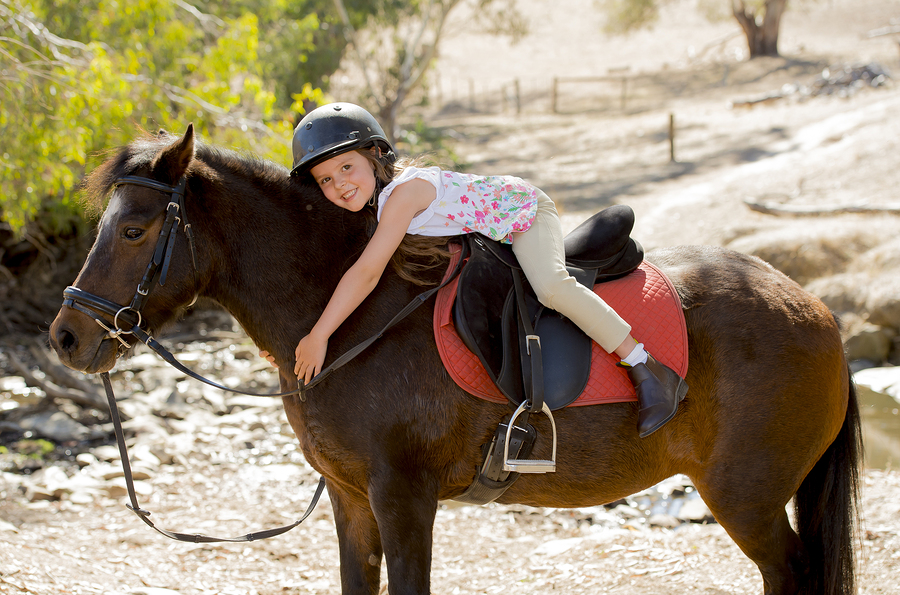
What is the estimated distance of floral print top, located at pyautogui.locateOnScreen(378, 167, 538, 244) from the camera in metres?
2.71

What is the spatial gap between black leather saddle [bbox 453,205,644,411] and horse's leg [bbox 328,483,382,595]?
0.89 metres

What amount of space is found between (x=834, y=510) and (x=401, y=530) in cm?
199

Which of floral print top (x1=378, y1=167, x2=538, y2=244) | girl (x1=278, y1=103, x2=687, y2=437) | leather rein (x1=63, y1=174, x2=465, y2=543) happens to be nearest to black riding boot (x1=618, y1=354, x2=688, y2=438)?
girl (x1=278, y1=103, x2=687, y2=437)

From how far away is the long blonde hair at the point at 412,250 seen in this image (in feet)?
8.92

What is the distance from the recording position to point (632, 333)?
2.80 metres

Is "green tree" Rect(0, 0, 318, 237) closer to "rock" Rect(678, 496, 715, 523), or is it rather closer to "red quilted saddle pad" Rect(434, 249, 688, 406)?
"red quilted saddle pad" Rect(434, 249, 688, 406)

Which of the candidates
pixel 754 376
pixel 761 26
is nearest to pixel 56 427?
pixel 754 376

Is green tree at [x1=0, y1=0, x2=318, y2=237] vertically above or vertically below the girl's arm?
above

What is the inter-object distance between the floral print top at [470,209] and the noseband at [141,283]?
0.79 m

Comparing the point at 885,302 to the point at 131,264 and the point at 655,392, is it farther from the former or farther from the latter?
the point at 131,264

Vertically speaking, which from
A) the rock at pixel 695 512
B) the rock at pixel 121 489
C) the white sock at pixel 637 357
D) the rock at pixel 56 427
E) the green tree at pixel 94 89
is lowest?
the rock at pixel 695 512

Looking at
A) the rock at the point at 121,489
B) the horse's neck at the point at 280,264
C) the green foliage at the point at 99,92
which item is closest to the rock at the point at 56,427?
the rock at the point at 121,489

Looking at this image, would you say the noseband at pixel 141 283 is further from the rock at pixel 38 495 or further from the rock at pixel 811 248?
the rock at pixel 811 248

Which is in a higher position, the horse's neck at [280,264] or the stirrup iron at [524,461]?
the horse's neck at [280,264]
